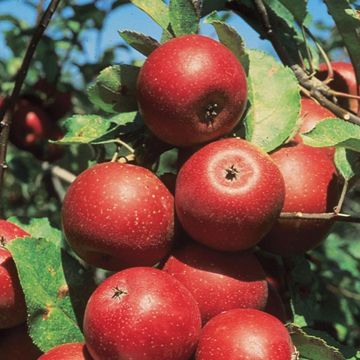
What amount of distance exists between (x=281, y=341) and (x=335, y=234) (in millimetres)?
1506

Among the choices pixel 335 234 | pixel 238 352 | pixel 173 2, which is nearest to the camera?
pixel 238 352

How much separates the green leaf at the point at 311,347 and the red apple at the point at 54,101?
4.47 ft

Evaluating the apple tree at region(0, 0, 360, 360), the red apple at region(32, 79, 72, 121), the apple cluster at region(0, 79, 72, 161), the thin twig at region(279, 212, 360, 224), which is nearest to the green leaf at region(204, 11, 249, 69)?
the apple tree at region(0, 0, 360, 360)

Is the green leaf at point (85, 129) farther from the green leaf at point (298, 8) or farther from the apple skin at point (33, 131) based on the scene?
the apple skin at point (33, 131)

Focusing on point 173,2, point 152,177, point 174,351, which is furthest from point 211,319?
point 173,2

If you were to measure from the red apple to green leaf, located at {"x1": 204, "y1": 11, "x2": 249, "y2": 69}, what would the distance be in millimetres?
1119

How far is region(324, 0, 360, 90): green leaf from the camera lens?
119 cm

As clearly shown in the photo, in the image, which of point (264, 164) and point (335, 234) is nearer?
point (264, 164)

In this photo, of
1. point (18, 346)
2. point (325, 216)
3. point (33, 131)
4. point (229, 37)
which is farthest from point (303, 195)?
point (33, 131)

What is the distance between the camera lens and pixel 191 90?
97cm

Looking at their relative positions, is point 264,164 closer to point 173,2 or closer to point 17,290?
point 173,2

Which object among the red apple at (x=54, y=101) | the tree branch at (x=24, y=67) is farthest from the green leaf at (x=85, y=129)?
the red apple at (x=54, y=101)

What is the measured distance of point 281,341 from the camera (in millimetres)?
862

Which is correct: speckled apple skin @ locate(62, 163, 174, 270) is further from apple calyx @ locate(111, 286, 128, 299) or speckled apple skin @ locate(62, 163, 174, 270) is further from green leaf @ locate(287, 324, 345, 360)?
green leaf @ locate(287, 324, 345, 360)
